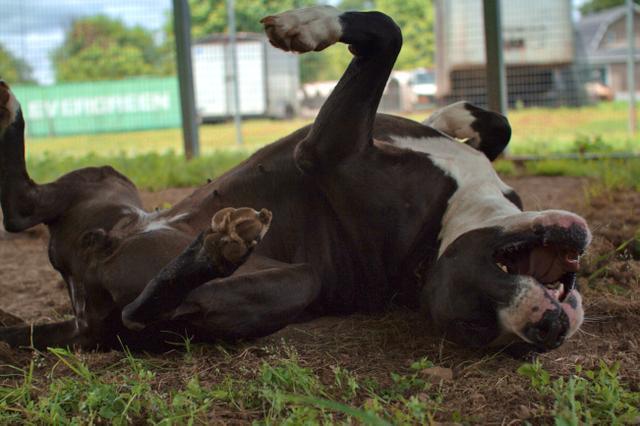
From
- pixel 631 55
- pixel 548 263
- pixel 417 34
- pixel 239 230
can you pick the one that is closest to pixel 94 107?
pixel 417 34

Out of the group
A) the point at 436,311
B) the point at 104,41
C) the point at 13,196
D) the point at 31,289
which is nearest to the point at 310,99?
the point at 104,41

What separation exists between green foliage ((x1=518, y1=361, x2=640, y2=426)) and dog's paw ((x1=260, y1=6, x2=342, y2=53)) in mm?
1154

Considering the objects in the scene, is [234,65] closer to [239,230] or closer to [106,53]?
[106,53]

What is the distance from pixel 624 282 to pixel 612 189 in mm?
2023

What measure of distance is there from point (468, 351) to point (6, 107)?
193 cm

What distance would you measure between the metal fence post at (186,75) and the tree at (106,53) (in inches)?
78.7

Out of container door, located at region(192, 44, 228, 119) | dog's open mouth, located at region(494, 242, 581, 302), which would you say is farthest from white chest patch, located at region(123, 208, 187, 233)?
container door, located at region(192, 44, 228, 119)

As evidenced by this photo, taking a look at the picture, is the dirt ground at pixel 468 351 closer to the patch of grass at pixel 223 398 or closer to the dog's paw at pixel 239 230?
the patch of grass at pixel 223 398

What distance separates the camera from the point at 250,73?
10594 mm

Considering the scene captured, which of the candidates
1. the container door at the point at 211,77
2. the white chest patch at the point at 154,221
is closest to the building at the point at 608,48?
the container door at the point at 211,77

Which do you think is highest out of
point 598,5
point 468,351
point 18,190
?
point 598,5

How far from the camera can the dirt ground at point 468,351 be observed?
6.44 feet

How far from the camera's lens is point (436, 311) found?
2396mm

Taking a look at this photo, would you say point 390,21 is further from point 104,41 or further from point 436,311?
point 104,41
